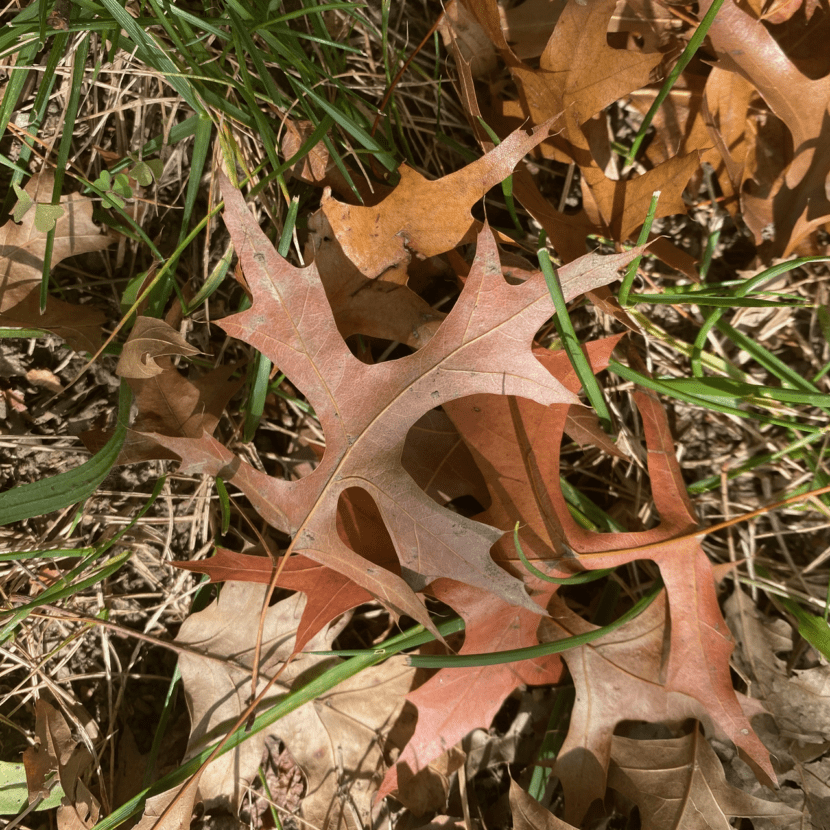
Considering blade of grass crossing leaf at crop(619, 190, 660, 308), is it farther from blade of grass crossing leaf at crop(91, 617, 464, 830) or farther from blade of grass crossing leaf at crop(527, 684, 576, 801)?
blade of grass crossing leaf at crop(527, 684, 576, 801)

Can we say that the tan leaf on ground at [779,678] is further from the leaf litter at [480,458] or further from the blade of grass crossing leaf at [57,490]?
the blade of grass crossing leaf at [57,490]

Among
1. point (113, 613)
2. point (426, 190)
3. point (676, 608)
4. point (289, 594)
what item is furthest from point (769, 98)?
point (113, 613)

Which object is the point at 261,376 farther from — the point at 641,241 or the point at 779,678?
the point at 779,678

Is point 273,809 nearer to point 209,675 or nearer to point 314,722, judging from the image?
point 314,722

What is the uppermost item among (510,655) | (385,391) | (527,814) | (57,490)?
(385,391)

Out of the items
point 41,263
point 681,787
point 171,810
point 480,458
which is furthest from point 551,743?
point 41,263

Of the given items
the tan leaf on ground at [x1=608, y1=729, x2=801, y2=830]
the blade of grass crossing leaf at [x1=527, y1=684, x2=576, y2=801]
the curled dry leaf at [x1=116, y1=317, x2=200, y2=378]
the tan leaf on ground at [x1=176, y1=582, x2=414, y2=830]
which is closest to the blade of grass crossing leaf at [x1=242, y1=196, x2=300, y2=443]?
the curled dry leaf at [x1=116, y1=317, x2=200, y2=378]

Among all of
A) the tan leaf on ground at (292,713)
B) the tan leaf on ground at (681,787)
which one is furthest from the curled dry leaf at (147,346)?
the tan leaf on ground at (681,787)
